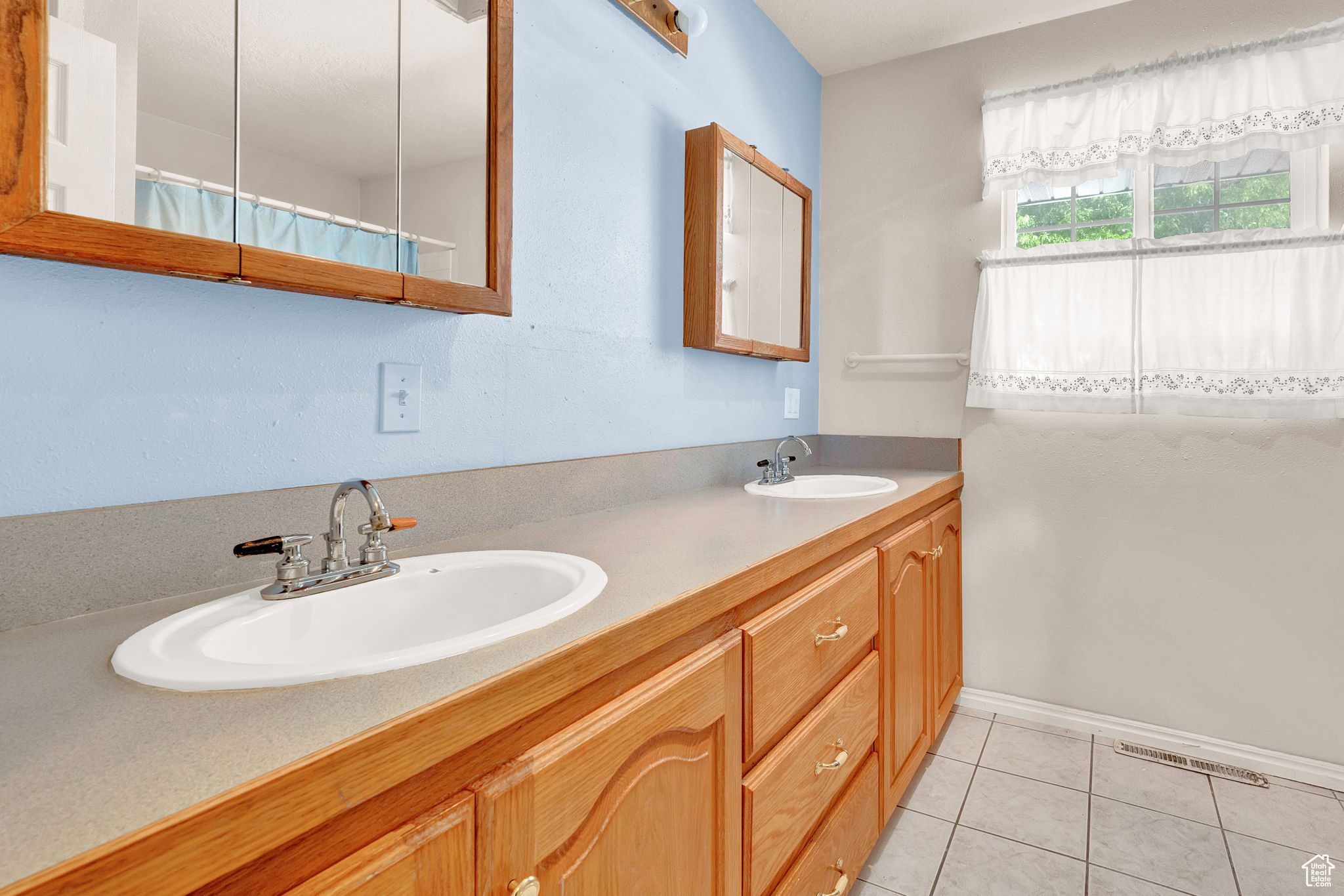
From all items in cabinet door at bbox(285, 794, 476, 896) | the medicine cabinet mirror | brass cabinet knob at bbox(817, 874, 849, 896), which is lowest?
brass cabinet knob at bbox(817, 874, 849, 896)

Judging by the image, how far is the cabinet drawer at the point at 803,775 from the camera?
3.28ft

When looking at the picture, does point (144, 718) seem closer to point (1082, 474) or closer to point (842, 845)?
point (842, 845)

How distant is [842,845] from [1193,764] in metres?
1.43

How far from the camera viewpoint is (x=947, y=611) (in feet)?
7.11

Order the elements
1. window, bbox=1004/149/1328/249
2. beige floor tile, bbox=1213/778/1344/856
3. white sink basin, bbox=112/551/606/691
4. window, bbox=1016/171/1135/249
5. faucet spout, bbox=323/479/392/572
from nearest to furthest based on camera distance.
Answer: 1. white sink basin, bbox=112/551/606/691
2. faucet spout, bbox=323/479/392/572
3. beige floor tile, bbox=1213/778/1344/856
4. window, bbox=1004/149/1328/249
5. window, bbox=1016/171/1135/249

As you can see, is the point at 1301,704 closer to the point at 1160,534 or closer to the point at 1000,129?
the point at 1160,534

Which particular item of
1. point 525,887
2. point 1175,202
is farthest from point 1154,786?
point 525,887

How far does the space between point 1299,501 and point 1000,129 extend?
1454 mm

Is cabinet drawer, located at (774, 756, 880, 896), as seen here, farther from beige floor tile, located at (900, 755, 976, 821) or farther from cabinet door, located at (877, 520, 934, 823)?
beige floor tile, located at (900, 755, 976, 821)

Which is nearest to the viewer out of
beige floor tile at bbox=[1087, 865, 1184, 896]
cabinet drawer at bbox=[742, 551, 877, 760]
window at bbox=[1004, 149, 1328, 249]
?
cabinet drawer at bbox=[742, 551, 877, 760]

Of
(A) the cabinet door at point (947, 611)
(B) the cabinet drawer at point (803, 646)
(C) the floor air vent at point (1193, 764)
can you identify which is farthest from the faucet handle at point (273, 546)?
(C) the floor air vent at point (1193, 764)

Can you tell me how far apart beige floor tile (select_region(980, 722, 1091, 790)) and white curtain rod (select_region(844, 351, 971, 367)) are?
1.26m

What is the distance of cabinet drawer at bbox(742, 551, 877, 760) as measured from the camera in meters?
0.99

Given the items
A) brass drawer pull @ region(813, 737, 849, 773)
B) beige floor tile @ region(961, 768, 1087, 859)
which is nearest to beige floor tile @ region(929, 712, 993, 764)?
beige floor tile @ region(961, 768, 1087, 859)
